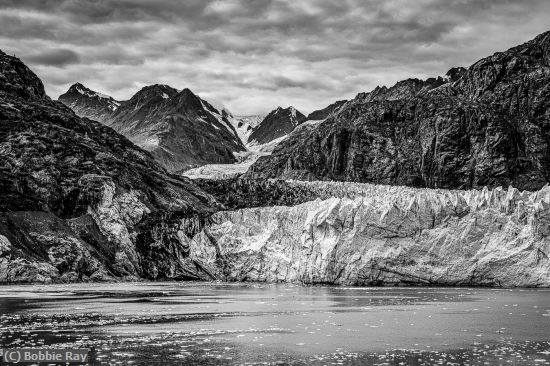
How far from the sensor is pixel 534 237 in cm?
8156

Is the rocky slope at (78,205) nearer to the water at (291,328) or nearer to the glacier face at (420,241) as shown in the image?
the glacier face at (420,241)

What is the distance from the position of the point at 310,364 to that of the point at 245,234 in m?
76.1

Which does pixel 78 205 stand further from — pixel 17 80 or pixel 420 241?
pixel 420 241

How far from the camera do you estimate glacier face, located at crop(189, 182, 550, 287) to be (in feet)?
271

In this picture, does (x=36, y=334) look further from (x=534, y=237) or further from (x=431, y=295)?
(x=534, y=237)

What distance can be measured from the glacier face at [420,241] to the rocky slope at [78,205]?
25416 mm

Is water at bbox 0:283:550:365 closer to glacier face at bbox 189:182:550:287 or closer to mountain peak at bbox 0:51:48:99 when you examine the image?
glacier face at bbox 189:182:550:287

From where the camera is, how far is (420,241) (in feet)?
285

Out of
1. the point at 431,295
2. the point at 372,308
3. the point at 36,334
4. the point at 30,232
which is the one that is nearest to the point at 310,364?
the point at 36,334

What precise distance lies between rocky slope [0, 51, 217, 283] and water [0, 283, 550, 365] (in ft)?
128

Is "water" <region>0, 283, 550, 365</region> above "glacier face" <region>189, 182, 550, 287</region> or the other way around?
the other way around

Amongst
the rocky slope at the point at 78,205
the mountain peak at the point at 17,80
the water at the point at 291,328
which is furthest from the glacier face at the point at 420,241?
the mountain peak at the point at 17,80

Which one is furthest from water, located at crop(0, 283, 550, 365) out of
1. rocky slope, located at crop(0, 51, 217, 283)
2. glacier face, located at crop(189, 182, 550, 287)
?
rocky slope, located at crop(0, 51, 217, 283)

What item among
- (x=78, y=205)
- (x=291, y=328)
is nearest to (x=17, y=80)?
(x=78, y=205)
